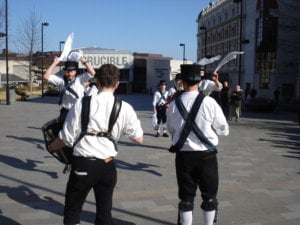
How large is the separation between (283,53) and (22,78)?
64.6 meters

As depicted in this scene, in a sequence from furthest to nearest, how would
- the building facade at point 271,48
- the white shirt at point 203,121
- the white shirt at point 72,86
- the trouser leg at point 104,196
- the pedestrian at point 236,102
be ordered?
the building facade at point 271,48 < the pedestrian at point 236,102 < the white shirt at point 72,86 < the white shirt at point 203,121 < the trouser leg at point 104,196

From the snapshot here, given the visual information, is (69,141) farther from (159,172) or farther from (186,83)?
(159,172)

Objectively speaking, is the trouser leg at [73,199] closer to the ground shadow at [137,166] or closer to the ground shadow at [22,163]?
the ground shadow at [22,163]

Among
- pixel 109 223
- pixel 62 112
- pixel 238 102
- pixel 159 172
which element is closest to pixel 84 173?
pixel 109 223

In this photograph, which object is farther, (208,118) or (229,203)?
(229,203)

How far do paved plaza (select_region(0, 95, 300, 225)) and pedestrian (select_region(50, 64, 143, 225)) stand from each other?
4.70 feet

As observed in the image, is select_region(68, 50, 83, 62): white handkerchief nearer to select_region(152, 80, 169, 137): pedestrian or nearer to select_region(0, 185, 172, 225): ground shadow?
select_region(0, 185, 172, 225): ground shadow

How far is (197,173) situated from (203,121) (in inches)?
21.2

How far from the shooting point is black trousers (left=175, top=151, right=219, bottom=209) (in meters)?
4.15

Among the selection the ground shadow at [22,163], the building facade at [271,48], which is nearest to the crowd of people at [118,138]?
the ground shadow at [22,163]

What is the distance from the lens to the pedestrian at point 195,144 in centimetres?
414

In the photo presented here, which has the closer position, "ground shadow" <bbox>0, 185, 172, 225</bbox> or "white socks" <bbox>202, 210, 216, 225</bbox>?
"white socks" <bbox>202, 210, 216, 225</bbox>

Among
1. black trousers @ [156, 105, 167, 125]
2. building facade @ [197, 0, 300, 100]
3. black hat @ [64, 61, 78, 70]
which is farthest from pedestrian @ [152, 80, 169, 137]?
building facade @ [197, 0, 300, 100]

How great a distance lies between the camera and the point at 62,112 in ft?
23.5
